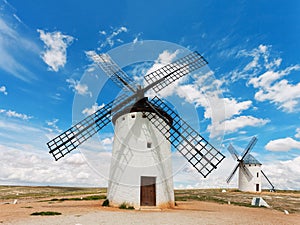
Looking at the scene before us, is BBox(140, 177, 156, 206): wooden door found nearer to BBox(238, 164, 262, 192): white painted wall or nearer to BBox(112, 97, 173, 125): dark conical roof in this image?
BBox(112, 97, 173, 125): dark conical roof

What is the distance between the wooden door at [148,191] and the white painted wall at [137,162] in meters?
0.29

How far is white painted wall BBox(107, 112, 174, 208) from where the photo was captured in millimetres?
17109

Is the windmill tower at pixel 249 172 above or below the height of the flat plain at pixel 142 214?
above

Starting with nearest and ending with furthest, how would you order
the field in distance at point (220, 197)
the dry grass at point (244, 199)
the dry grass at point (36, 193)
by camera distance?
the dry grass at point (244, 199)
the field in distance at point (220, 197)
the dry grass at point (36, 193)

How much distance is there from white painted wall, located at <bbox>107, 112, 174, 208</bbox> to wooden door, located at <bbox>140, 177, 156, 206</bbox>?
29 centimetres

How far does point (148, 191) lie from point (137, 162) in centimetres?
220

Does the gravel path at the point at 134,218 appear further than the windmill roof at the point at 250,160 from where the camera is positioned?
No

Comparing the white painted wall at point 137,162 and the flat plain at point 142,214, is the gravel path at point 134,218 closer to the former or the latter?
the flat plain at point 142,214

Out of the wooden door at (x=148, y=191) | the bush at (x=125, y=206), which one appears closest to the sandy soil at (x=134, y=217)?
the bush at (x=125, y=206)

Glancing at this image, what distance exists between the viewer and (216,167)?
15352 mm

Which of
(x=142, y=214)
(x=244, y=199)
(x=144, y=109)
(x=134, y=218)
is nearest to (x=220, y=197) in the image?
(x=244, y=199)

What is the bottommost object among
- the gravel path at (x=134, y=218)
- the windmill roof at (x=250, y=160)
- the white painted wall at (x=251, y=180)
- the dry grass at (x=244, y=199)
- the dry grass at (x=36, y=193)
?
the gravel path at (x=134, y=218)

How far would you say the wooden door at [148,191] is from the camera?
17047 mm

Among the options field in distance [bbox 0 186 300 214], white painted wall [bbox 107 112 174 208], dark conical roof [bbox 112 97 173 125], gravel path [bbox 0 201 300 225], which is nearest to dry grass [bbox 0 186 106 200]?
field in distance [bbox 0 186 300 214]
